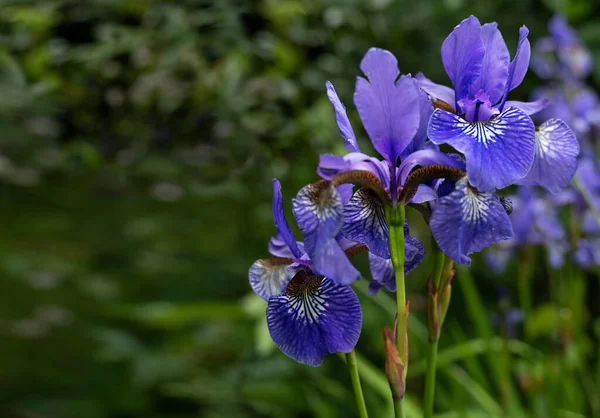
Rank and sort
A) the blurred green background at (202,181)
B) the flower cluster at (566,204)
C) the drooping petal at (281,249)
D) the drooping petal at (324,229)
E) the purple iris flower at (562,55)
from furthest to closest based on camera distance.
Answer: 1. the blurred green background at (202,181)
2. the purple iris flower at (562,55)
3. the flower cluster at (566,204)
4. the drooping petal at (281,249)
5. the drooping petal at (324,229)

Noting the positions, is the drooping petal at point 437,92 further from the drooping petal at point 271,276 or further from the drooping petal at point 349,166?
the drooping petal at point 271,276

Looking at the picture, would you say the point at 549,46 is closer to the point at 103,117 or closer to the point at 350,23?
Answer: the point at 350,23

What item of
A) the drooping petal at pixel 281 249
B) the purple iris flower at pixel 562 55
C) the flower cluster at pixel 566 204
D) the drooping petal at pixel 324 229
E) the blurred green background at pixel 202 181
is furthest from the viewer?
the blurred green background at pixel 202 181

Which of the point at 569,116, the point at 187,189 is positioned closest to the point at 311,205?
the point at 569,116

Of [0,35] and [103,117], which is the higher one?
[0,35]

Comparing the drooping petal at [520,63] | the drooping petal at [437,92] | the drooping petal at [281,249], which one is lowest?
the drooping petal at [281,249]

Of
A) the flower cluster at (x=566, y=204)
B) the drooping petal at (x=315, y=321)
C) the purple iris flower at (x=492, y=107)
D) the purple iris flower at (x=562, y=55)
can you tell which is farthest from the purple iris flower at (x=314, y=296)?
the purple iris flower at (x=562, y=55)

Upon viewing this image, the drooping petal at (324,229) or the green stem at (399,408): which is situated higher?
the drooping petal at (324,229)
